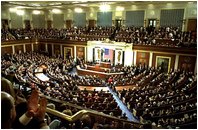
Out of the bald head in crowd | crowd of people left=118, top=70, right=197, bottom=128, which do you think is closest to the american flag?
crowd of people left=118, top=70, right=197, bottom=128

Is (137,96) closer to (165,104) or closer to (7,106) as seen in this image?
(165,104)

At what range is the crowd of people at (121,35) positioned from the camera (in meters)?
21.1

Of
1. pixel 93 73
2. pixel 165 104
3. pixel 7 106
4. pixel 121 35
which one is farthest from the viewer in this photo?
pixel 121 35

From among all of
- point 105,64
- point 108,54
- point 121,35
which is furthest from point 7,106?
point 121,35

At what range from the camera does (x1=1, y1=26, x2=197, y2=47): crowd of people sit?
21.1 meters

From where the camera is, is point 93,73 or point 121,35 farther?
point 121,35

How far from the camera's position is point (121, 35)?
2452cm

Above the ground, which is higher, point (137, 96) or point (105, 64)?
point (105, 64)

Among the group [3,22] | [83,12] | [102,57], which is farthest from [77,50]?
[3,22]

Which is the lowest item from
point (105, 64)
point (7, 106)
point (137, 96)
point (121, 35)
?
point (137, 96)

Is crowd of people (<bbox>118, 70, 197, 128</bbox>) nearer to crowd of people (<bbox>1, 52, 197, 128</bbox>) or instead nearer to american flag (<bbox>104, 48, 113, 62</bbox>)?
crowd of people (<bbox>1, 52, 197, 128</bbox>)

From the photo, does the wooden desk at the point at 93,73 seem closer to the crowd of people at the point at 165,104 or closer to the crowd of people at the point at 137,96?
the crowd of people at the point at 137,96

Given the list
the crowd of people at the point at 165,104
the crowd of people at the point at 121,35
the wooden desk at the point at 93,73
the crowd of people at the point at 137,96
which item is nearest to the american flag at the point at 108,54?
the crowd of people at the point at 121,35

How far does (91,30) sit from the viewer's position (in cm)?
2784
